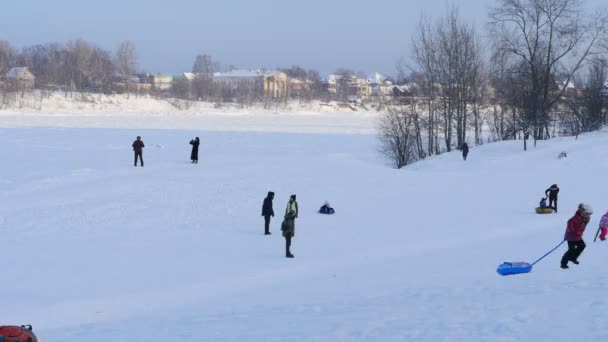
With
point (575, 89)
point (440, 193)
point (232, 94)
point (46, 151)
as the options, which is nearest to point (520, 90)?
point (575, 89)

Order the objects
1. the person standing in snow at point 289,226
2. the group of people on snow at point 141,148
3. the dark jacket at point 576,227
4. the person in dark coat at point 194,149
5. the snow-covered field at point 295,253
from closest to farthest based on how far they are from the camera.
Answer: the snow-covered field at point 295,253 → the dark jacket at point 576,227 → the person standing in snow at point 289,226 → the group of people on snow at point 141,148 → the person in dark coat at point 194,149

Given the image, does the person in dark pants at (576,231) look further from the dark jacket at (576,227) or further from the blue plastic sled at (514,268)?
the blue plastic sled at (514,268)

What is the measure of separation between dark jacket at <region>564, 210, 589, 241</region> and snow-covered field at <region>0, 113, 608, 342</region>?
0.66m

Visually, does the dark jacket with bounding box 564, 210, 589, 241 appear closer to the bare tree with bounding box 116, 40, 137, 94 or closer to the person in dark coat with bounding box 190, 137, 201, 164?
the person in dark coat with bounding box 190, 137, 201, 164

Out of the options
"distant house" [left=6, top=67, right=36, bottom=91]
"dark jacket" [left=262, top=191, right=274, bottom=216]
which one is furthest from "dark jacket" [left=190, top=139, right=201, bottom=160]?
"distant house" [left=6, top=67, right=36, bottom=91]

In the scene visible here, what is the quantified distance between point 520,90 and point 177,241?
3372cm

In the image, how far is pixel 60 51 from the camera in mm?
143000

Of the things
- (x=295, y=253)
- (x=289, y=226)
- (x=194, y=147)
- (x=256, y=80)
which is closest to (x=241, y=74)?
(x=256, y=80)

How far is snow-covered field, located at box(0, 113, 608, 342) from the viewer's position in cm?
882

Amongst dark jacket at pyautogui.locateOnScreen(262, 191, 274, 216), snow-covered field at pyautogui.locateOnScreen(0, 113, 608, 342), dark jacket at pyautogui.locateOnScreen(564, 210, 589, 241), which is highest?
dark jacket at pyautogui.locateOnScreen(564, 210, 589, 241)

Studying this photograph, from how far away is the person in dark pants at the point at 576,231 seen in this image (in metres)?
10.4

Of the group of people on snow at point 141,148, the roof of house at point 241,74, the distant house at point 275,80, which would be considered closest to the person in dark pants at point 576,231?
the group of people on snow at point 141,148

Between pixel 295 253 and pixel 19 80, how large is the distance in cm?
10223

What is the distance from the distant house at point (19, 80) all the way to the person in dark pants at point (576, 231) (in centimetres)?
9860
